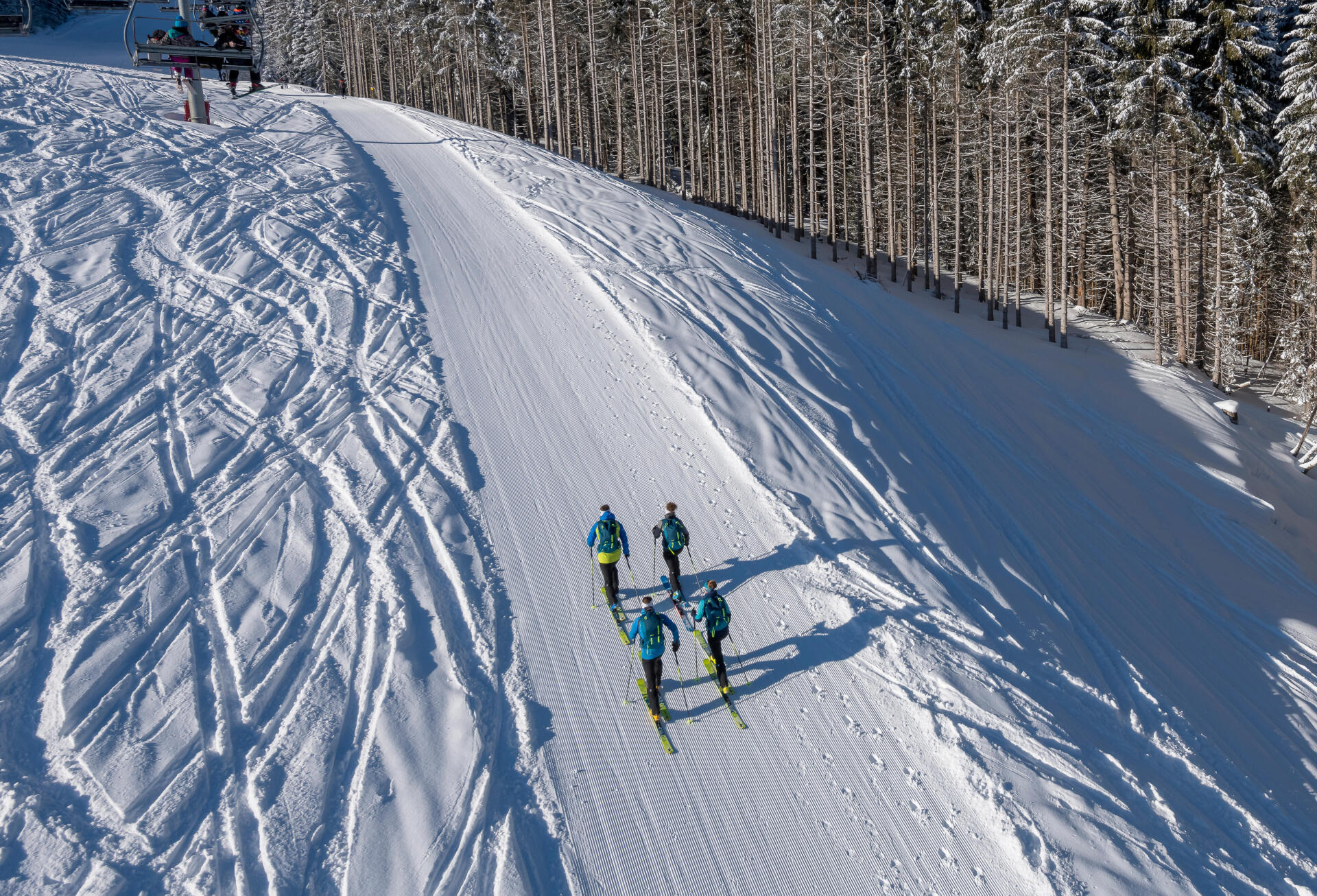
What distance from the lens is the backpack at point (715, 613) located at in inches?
338

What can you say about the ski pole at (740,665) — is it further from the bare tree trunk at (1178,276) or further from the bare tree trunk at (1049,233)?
the bare tree trunk at (1178,276)

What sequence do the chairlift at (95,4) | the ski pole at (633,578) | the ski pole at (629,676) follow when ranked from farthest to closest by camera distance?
the chairlift at (95,4)
the ski pole at (633,578)
the ski pole at (629,676)

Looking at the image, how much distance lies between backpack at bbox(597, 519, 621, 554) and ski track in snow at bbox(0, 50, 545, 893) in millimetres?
1582

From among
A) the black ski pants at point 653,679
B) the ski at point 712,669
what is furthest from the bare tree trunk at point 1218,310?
the black ski pants at point 653,679

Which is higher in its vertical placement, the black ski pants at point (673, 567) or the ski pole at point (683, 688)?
the black ski pants at point (673, 567)

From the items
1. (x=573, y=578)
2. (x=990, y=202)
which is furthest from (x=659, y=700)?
(x=990, y=202)

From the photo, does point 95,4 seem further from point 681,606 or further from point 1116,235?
point 1116,235

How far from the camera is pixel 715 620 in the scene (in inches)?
338

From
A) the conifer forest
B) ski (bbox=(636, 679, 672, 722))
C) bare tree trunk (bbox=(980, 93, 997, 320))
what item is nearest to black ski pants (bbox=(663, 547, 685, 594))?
ski (bbox=(636, 679, 672, 722))

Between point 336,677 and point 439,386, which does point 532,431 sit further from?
point 336,677

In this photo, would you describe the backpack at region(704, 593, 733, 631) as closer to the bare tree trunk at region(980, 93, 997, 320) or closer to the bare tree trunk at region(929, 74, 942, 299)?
the bare tree trunk at region(980, 93, 997, 320)

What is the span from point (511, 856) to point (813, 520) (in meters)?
6.91

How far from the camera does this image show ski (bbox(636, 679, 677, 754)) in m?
8.01

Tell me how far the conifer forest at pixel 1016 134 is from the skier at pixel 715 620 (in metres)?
20.5
